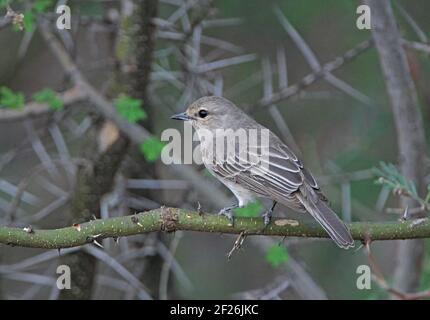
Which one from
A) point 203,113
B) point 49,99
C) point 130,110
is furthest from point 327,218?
point 49,99

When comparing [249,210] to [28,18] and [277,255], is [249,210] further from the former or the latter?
[28,18]

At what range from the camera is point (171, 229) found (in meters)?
A: 3.65

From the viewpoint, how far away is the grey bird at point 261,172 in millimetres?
4355

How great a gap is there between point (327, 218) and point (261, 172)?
2.22 feet

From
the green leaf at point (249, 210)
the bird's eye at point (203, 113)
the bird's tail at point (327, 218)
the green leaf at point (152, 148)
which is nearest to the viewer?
the bird's tail at point (327, 218)

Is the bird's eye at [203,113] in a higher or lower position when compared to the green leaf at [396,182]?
higher

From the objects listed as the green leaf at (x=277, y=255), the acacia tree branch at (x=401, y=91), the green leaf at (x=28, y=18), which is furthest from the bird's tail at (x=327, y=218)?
the green leaf at (x=28, y=18)

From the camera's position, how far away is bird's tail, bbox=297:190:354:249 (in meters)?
3.96

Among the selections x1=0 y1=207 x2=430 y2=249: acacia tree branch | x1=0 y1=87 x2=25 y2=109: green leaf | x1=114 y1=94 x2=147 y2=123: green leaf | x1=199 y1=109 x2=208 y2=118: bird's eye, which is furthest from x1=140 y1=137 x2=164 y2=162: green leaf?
x1=0 y1=207 x2=430 y2=249: acacia tree branch

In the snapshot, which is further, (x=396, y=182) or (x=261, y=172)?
(x=261, y=172)

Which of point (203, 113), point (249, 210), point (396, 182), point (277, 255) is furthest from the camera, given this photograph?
point (203, 113)

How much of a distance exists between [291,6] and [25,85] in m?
2.74

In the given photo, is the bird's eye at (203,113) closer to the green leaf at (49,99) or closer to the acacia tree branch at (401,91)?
the green leaf at (49,99)

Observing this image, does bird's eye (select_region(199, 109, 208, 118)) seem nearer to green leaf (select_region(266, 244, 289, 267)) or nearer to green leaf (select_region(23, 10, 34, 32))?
green leaf (select_region(266, 244, 289, 267))
